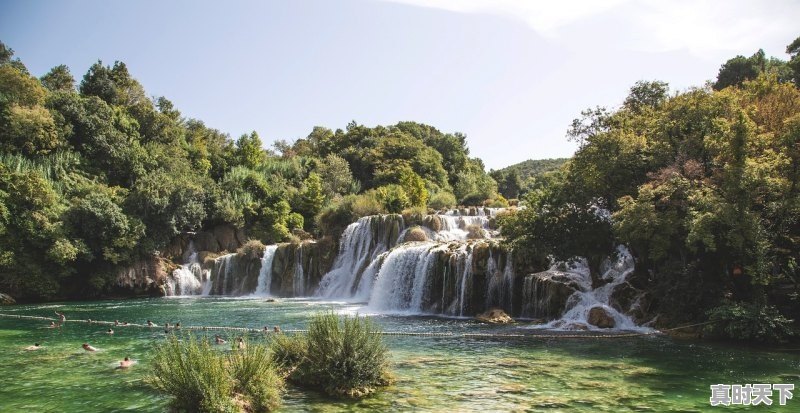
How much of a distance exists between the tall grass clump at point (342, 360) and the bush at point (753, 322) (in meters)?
11.1

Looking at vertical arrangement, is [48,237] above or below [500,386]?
above

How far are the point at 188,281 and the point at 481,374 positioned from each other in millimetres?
34306

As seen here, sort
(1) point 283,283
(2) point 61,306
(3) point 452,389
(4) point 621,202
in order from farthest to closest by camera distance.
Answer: (1) point 283,283 < (2) point 61,306 < (4) point 621,202 < (3) point 452,389

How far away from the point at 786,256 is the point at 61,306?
36085mm

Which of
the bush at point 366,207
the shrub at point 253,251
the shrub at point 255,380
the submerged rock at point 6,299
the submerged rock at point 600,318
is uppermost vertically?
the bush at point 366,207

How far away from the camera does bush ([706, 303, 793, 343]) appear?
1477 cm

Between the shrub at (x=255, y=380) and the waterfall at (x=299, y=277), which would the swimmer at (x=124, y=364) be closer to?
the shrub at (x=255, y=380)

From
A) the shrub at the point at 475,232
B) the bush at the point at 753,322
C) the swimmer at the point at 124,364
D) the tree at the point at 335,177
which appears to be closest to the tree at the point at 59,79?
the tree at the point at 335,177

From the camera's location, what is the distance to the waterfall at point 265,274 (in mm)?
38688

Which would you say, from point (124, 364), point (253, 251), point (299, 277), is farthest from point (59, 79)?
point (124, 364)

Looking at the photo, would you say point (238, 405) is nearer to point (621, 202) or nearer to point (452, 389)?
point (452, 389)

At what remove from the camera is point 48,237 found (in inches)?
1318

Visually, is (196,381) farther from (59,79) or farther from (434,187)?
(59,79)

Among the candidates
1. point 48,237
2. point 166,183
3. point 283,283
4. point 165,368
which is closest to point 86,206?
point 48,237
